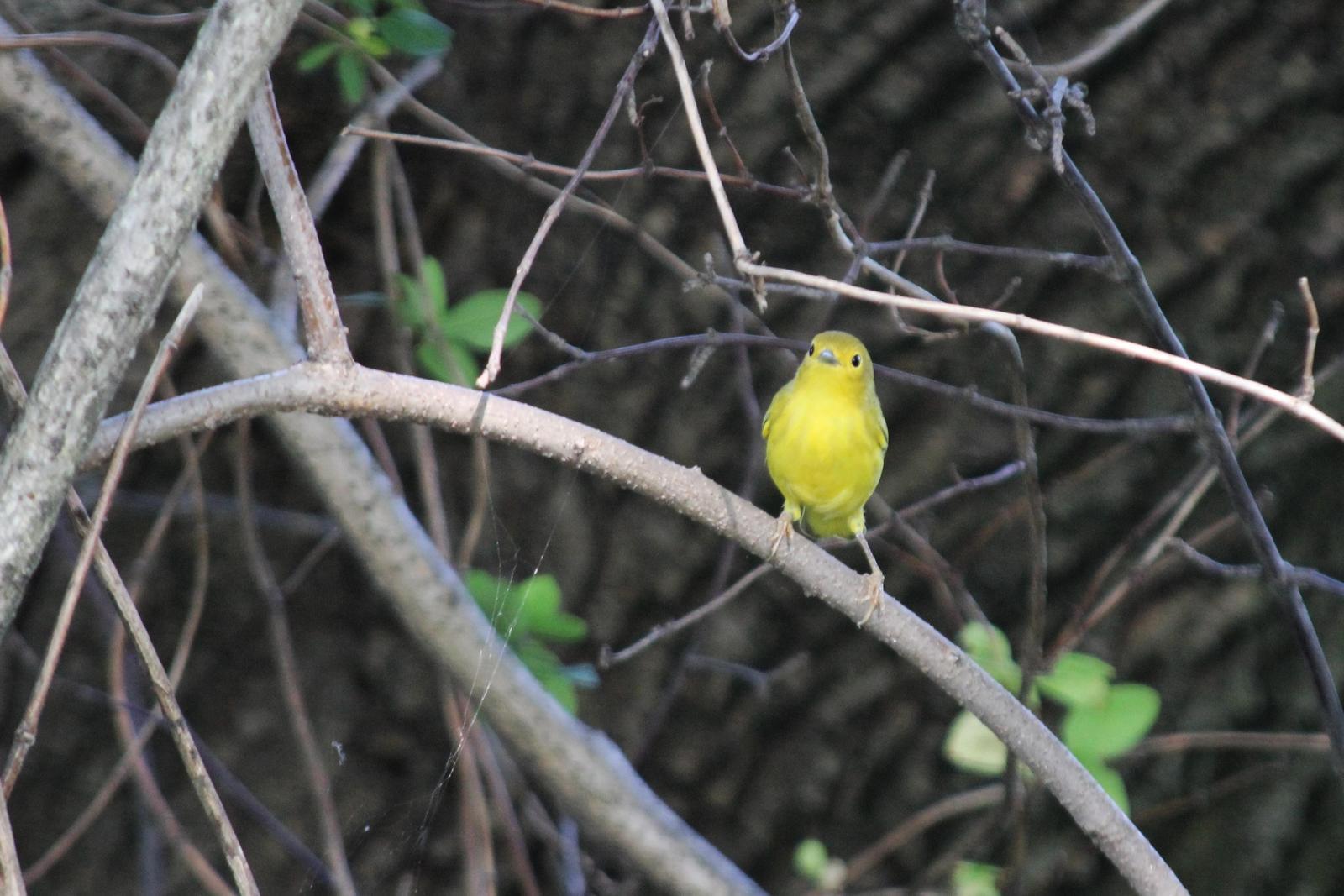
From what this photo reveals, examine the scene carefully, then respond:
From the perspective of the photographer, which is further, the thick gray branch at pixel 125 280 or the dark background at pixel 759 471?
the dark background at pixel 759 471

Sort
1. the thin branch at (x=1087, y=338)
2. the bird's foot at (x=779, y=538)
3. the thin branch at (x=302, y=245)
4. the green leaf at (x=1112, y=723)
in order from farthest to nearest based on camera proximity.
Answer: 1. the green leaf at (x=1112, y=723)
2. the bird's foot at (x=779, y=538)
3. the thin branch at (x=302, y=245)
4. the thin branch at (x=1087, y=338)

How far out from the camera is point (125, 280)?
1.32 meters

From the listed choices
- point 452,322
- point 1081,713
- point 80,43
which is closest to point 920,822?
point 1081,713

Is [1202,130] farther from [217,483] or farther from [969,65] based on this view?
[217,483]

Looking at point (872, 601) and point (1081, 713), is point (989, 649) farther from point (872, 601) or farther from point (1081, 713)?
point (872, 601)

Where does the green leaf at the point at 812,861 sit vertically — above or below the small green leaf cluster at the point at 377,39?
below

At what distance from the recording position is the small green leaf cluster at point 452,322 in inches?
88.2

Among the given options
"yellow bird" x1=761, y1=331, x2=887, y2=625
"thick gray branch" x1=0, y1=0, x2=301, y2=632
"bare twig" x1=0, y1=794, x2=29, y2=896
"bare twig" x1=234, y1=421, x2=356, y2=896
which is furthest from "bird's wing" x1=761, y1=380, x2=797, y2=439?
"bare twig" x1=0, y1=794, x2=29, y2=896

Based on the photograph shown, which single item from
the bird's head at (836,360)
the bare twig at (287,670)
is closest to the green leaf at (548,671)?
the bare twig at (287,670)

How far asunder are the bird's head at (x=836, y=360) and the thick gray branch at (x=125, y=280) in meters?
1.13

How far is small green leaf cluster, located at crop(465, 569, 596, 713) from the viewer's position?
7.53 feet

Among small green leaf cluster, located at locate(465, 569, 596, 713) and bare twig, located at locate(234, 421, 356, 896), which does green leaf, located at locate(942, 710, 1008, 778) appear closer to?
small green leaf cluster, located at locate(465, 569, 596, 713)

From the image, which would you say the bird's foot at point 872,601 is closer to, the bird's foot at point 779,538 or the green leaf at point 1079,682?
the bird's foot at point 779,538

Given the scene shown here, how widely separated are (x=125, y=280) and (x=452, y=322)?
95cm
